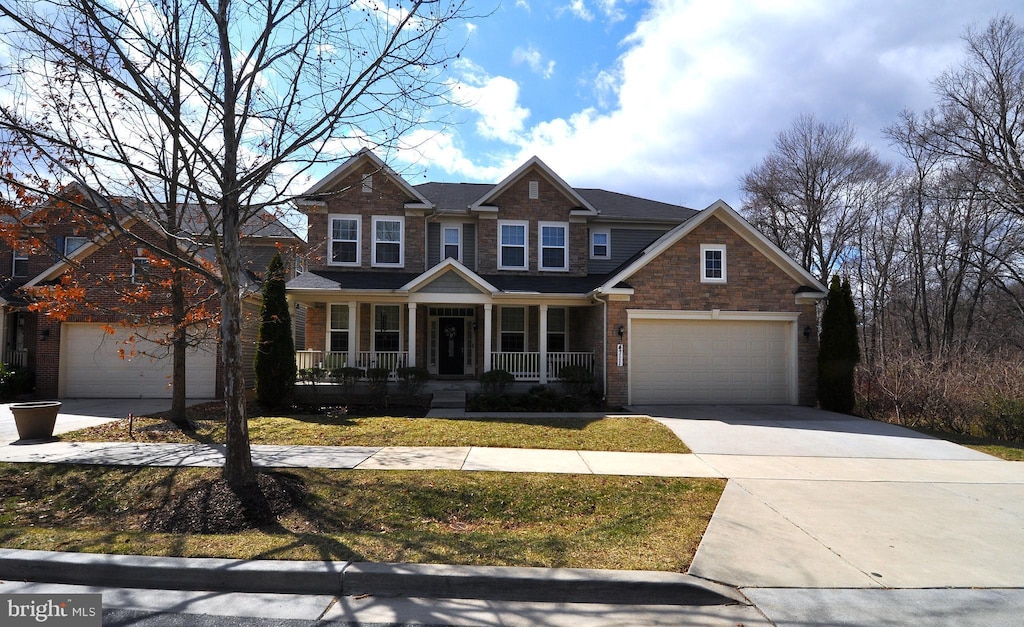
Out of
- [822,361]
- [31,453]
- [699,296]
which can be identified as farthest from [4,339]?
[822,361]

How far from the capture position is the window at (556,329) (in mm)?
17734

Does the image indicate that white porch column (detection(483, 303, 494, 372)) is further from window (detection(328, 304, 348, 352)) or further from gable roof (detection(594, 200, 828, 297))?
window (detection(328, 304, 348, 352))

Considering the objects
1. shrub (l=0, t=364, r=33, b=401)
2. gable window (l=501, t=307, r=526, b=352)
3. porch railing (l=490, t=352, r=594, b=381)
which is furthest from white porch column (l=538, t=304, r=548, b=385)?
shrub (l=0, t=364, r=33, b=401)

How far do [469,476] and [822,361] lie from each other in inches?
460

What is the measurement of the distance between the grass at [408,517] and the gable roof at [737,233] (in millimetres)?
8000

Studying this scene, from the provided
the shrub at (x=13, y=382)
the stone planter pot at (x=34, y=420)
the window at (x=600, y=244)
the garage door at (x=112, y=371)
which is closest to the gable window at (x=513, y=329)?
the window at (x=600, y=244)

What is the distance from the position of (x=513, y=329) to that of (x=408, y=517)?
39.5 ft

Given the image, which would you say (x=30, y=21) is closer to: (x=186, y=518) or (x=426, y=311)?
(x=186, y=518)

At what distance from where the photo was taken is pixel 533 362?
16141 mm

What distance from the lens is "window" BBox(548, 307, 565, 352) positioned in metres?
17.7

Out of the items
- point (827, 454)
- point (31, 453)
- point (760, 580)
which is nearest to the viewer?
point (760, 580)

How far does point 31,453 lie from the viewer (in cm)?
821

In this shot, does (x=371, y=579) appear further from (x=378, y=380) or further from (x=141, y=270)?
(x=378, y=380)

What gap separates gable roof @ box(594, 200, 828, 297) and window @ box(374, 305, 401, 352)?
6699 mm
